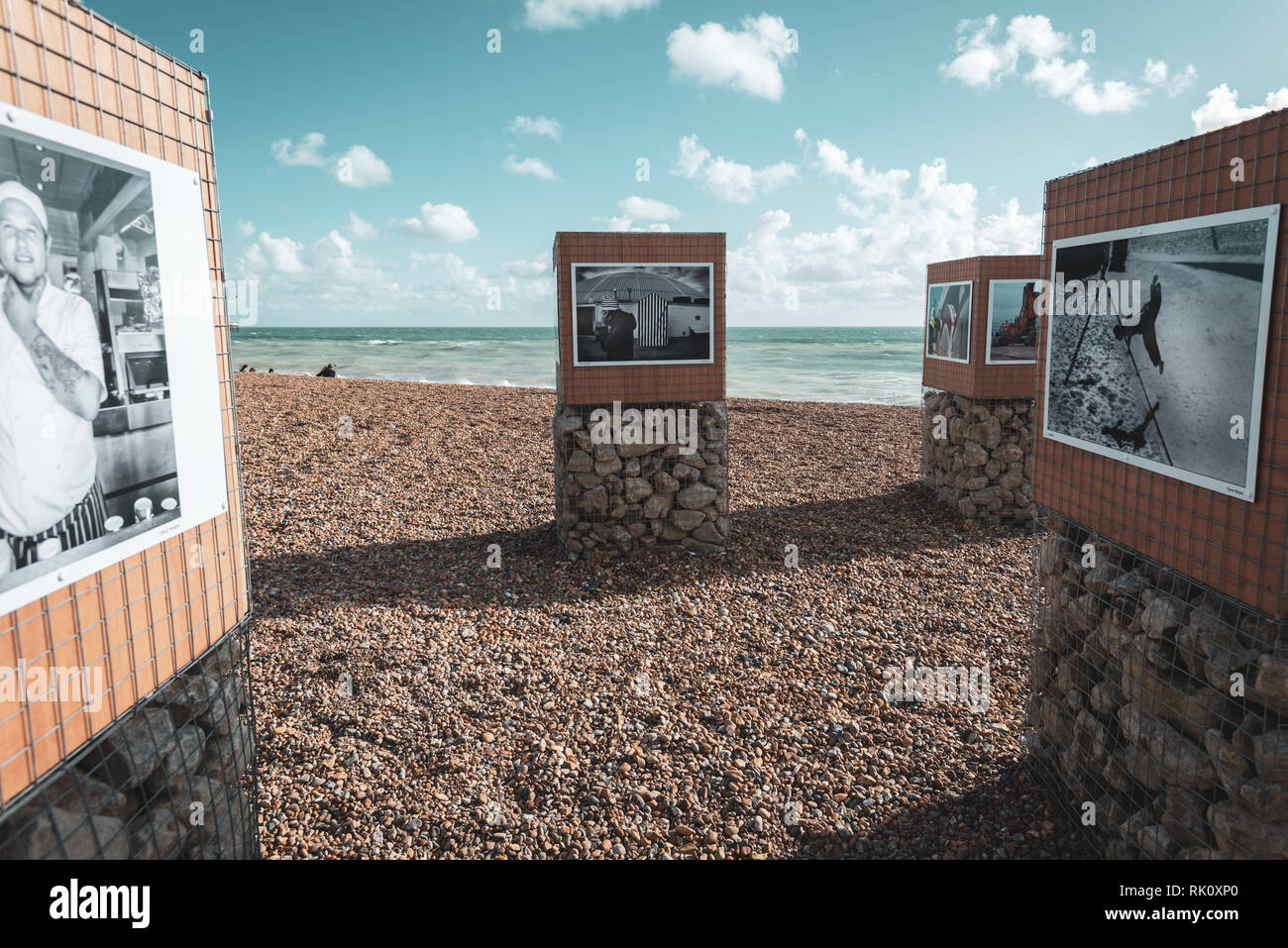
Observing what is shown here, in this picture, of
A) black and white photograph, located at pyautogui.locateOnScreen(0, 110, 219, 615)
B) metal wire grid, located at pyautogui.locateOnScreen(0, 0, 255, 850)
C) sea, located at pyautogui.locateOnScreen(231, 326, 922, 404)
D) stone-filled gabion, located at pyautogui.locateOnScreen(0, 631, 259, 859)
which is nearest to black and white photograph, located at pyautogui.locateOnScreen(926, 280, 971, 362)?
metal wire grid, located at pyautogui.locateOnScreen(0, 0, 255, 850)

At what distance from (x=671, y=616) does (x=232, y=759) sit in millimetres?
4497

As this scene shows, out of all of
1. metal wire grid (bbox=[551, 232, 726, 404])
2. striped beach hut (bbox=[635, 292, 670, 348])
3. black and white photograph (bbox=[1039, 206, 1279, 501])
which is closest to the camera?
black and white photograph (bbox=[1039, 206, 1279, 501])

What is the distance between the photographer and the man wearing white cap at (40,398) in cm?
232

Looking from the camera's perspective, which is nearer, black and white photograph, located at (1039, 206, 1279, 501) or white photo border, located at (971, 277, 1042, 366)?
black and white photograph, located at (1039, 206, 1279, 501)

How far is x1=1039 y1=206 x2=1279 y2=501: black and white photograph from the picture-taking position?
122 inches

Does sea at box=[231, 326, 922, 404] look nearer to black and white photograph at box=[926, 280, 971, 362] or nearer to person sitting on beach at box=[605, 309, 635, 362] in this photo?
black and white photograph at box=[926, 280, 971, 362]

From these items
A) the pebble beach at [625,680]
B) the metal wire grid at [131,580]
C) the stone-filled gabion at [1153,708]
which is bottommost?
the pebble beach at [625,680]

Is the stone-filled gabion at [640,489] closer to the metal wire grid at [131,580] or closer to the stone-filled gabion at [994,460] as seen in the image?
the stone-filled gabion at [994,460]

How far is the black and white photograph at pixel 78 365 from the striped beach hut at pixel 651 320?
6111mm

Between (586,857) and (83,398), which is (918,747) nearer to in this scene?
(586,857)

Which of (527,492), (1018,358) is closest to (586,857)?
(527,492)

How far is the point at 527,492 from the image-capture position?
12023mm

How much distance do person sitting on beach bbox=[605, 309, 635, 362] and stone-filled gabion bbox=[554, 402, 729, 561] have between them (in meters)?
0.62

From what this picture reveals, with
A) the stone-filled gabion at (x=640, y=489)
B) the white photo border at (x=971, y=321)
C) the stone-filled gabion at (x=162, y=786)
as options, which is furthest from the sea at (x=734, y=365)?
the stone-filled gabion at (x=162, y=786)
